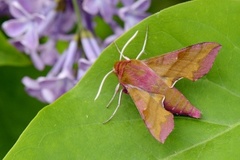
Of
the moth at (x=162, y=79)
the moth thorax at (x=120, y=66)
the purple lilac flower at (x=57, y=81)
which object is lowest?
the purple lilac flower at (x=57, y=81)

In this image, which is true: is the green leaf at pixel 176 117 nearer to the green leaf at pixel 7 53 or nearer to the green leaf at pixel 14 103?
the green leaf at pixel 7 53

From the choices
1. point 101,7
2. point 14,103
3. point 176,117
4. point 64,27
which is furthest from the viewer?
point 14,103

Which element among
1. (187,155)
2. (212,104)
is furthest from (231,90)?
(187,155)

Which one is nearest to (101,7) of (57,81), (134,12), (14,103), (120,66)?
(134,12)

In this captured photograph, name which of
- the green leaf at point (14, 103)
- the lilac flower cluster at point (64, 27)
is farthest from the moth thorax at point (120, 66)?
the green leaf at point (14, 103)

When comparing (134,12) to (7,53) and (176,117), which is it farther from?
(176,117)

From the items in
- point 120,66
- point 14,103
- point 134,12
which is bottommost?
point 14,103
